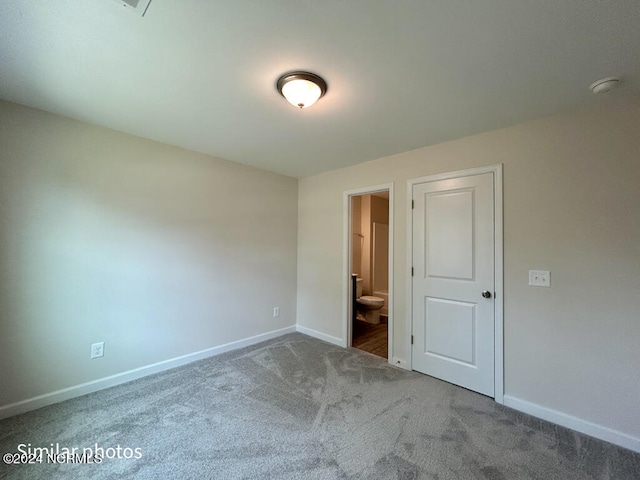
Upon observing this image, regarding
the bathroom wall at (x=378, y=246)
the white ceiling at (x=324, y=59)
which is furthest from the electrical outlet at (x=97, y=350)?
the bathroom wall at (x=378, y=246)

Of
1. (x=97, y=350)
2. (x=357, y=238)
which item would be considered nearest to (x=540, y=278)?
(x=357, y=238)

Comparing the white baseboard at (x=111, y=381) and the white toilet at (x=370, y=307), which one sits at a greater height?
the white toilet at (x=370, y=307)

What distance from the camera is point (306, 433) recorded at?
1.82m

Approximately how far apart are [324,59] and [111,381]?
10.5ft

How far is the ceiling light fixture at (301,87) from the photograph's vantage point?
1.63 meters

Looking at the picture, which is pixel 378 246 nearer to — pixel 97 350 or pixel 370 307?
pixel 370 307

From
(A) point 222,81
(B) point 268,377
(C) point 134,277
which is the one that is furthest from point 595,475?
(C) point 134,277

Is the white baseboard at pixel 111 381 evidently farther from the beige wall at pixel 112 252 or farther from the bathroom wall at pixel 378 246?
the bathroom wall at pixel 378 246

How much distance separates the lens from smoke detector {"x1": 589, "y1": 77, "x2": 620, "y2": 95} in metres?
1.58

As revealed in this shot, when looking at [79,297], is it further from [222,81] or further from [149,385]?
[222,81]

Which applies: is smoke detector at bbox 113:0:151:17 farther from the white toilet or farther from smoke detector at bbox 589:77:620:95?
the white toilet

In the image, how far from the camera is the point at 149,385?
7.98 feet

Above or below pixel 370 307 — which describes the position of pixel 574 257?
above

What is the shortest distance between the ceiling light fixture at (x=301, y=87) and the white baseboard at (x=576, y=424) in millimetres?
2851
